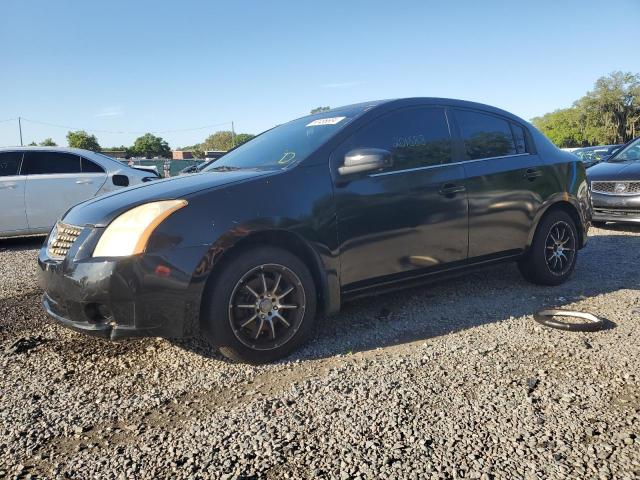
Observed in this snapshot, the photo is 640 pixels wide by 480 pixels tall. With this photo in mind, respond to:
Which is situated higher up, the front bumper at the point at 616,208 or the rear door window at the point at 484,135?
the rear door window at the point at 484,135

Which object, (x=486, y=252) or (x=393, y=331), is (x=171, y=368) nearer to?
(x=393, y=331)

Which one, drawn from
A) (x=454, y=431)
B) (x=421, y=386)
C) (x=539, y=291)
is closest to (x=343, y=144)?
(x=421, y=386)

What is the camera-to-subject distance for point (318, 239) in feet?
10.5

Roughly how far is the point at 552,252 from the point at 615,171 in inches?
175

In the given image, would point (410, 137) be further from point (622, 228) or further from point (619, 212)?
point (622, 228)

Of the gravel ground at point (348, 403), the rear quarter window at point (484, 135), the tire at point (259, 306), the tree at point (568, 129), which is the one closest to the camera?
the gravel ground at point (348, 403)

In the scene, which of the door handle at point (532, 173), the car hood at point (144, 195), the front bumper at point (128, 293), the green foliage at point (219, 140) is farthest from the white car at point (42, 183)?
the green foliage at point (219, 140)

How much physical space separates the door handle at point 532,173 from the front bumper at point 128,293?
3.09 metres

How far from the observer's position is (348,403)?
2.55 metres

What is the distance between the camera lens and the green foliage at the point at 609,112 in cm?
6800

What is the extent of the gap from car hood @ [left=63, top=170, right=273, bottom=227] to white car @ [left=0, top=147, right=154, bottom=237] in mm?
5008

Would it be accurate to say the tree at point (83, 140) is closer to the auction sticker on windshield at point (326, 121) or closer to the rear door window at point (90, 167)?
the rear door window at point (90, 167)

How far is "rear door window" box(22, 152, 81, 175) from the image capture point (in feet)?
25.5

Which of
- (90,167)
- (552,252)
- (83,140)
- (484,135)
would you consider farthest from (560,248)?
(83,140)
